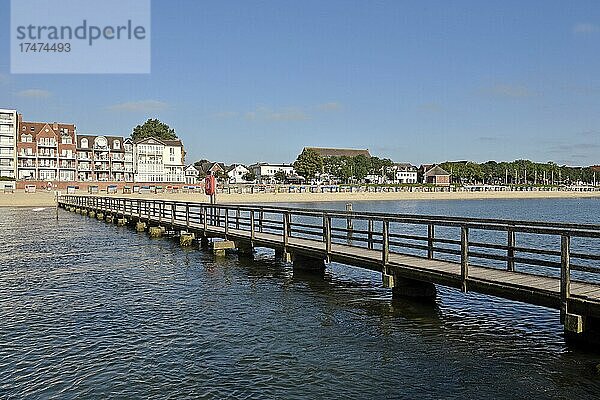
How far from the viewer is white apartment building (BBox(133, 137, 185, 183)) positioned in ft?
414

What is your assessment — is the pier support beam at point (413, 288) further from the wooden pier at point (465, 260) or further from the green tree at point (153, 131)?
the green tree at point (153, 131)

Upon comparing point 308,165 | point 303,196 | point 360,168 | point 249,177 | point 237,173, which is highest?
point 308,165

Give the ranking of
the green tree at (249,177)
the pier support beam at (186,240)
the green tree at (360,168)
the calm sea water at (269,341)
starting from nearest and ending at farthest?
the calm sea water at (269,341) → the pier support beam at (186,240) → the green tree at (360,168) → the green tree at (249,177)

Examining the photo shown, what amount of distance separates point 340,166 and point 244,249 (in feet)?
481

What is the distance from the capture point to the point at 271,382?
8.58 meters

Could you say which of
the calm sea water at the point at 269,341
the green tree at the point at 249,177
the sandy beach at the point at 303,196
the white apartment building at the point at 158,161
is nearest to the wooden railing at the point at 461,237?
the calm sea water at the point at 269,341

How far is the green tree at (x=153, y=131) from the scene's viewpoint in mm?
158000

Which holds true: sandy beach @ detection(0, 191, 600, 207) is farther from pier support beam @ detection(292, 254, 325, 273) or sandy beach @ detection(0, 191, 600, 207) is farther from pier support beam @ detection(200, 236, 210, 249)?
pier support beam @ detection(292, 254, 325, 273)

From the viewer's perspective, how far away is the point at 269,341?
10672 millimetres

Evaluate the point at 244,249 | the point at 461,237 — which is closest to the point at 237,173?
the point at 244,249

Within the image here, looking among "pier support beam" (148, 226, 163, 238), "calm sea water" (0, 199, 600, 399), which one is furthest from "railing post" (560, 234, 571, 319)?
"pier support beam" (148, 226, 163, 238)

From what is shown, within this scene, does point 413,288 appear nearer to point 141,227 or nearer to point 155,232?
point 155,232

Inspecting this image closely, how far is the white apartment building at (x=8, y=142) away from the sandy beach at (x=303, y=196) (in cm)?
2655

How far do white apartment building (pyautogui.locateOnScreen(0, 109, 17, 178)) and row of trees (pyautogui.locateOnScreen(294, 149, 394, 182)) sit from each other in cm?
6695
